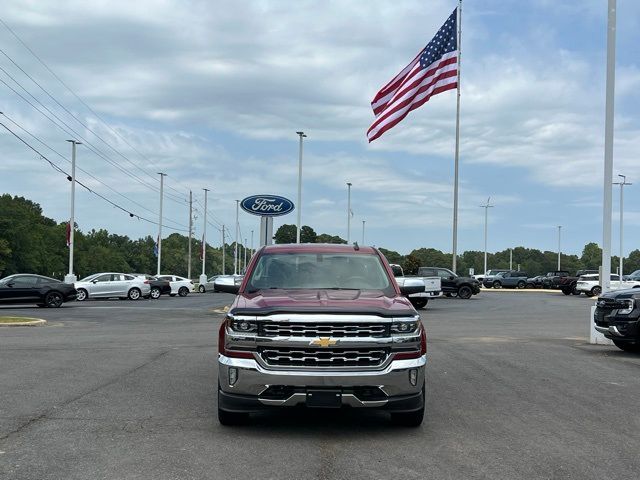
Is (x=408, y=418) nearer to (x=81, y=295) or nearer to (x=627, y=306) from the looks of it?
(x=627, y=306)

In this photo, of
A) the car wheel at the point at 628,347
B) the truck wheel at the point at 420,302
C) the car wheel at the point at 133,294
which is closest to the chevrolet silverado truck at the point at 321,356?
the car wheel at the point at 628,347

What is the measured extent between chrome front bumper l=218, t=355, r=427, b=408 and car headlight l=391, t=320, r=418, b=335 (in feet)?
0.88

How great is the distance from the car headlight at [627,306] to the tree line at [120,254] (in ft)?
135

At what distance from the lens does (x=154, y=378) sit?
10547mm

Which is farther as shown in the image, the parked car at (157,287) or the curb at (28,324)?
the parked car at (157,287)

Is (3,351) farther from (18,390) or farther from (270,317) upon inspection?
(270,317)

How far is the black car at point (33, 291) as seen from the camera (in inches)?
1206

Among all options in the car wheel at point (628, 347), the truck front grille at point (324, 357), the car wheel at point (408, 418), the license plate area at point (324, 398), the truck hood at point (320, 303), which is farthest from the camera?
the car wheel at point (628, 347)

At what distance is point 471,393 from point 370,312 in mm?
3364

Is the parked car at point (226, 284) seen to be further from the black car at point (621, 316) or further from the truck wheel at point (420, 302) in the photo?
the truck wheel at point (420, 302)

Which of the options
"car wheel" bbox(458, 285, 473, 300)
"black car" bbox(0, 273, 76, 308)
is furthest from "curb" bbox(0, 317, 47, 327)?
"car wheel" bbox(458, 285, 473, 300)

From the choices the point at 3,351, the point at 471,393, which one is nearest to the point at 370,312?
the point at 471,393

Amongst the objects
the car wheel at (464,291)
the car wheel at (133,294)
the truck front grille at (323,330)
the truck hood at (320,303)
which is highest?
the truck hood at (320,303)

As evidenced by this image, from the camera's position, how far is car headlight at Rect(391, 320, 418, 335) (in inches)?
270
